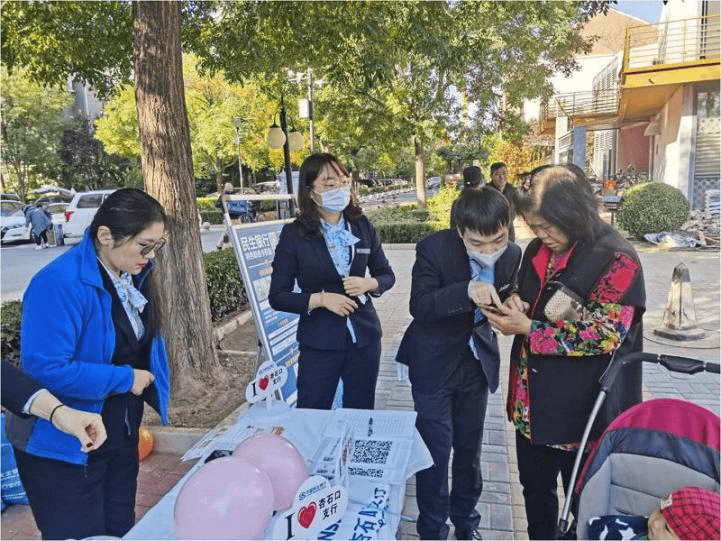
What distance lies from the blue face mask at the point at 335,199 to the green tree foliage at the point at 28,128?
29.7m

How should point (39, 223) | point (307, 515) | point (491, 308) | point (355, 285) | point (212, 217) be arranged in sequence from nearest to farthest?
point (307, 515)
point (491, 308)
point (355, 285)
point (39, 223)
point (212, 217)

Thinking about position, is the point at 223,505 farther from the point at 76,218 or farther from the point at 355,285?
the point at 76,218

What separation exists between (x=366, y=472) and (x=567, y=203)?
1.15 metres

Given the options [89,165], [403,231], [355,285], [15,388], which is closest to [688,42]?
[403,231]

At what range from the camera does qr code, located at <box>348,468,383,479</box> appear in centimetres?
180

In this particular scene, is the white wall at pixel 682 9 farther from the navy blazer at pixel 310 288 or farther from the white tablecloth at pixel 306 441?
the white tablecloth at pixel 306 441

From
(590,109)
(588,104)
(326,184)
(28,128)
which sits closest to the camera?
(326,184)

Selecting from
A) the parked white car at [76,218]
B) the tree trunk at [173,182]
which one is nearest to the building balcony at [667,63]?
the tree trunk at [173,182]

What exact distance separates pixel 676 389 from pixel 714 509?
3.96 m

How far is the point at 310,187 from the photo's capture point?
9.14 feet

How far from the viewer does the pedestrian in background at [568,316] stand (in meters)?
1.83

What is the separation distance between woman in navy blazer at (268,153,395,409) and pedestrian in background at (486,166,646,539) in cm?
87

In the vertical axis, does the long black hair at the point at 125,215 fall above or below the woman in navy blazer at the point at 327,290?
above

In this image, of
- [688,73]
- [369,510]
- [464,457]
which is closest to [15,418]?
[369,510]
